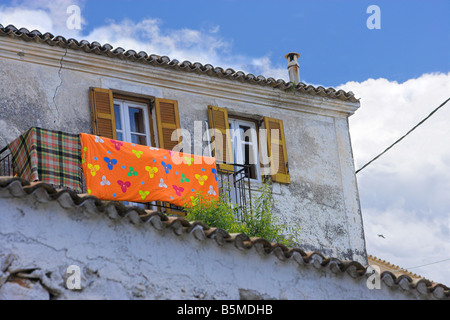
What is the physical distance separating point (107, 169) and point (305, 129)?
430cm

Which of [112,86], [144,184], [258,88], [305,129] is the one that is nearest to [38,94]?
[112,86]

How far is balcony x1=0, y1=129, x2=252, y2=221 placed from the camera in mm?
10867

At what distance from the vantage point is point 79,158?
11.3m

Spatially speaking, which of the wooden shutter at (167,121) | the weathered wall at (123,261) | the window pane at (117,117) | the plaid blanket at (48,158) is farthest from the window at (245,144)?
the weathered wall at (123,261)

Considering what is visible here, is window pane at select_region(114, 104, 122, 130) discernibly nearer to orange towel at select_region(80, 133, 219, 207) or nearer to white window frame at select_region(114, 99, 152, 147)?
white window frame at select_region(114, 99, 152, 147)

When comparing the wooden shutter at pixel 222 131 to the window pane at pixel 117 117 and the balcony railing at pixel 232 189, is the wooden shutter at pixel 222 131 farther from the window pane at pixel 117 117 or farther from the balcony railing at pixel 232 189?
Answer: the window pane at pixel 117 117

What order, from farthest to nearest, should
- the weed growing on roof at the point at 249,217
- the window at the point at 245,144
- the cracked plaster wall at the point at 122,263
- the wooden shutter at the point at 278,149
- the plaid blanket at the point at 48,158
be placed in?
1. the wooden shutter at the point at 278,149
2. the window at the point at 245,144
3. the weed growing on roof at the point at 249,217
4. the plaid blanket at the point at 48,158
5. the cracked plaster wall at the point at 122,263

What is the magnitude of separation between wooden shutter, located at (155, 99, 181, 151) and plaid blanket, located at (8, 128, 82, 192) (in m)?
1.86

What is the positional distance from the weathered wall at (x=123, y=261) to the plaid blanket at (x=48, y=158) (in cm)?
229

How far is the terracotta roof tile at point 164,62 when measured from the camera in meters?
12.3

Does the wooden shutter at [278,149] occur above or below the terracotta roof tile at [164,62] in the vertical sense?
below

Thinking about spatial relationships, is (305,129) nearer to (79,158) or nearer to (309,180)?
(309,180)

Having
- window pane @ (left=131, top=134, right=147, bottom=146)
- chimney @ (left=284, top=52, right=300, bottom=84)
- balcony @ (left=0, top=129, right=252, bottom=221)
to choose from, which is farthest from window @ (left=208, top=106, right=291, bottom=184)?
chimney @ (left=284, top=52, right=300, bottom=84)
